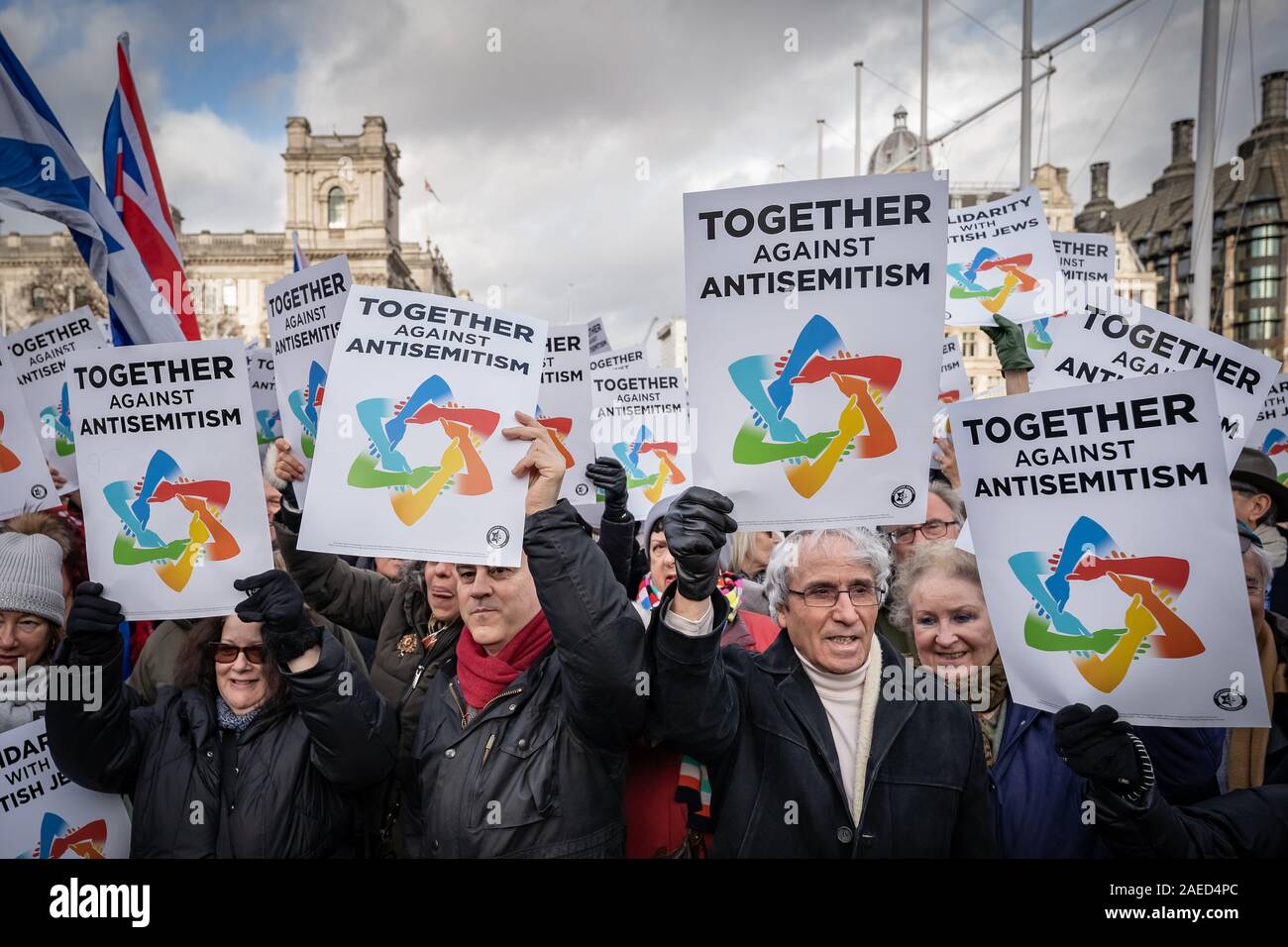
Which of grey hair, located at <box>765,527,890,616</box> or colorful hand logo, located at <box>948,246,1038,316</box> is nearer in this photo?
grey hair, located at <box>765,527,890,616</box>

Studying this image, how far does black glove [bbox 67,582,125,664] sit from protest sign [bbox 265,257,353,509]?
1.33 m

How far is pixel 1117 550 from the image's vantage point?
86.7 inches

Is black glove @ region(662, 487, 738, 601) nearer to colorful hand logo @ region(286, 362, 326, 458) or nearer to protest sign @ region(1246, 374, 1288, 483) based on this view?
colorful hand logo @ region(286, 362, 326, 458)

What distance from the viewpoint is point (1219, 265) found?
64.4 m

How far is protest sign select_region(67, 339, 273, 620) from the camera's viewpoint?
2.64 metres

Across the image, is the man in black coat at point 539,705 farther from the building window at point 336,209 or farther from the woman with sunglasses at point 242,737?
the building window at point 336,209

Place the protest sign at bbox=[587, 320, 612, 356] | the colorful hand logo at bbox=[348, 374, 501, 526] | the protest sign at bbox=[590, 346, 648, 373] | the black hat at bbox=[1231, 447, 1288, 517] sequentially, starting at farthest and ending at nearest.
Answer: the protest sign at bbox=[587, 320, 612, 356], the protest sign at bbox=[590, 346, 648, 373], the black hat at bbox=[1231, 447, 1288, 517], the colorful hand logo at bbox=[348, 374, 501, 526]

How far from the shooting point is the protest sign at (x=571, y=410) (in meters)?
4.40

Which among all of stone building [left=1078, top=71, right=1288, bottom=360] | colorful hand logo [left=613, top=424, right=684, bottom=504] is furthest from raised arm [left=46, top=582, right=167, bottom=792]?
stone building [left=1078, top=71, right=1288, bottom=360]

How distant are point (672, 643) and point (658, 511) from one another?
2.40m

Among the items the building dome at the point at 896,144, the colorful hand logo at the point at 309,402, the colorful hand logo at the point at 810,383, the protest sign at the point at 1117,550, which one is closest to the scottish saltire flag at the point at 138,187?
A: the colorful hand logo at the point at 309,402

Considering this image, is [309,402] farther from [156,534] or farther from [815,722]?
[815,722]

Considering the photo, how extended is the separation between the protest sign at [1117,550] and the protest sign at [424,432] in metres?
1.33
